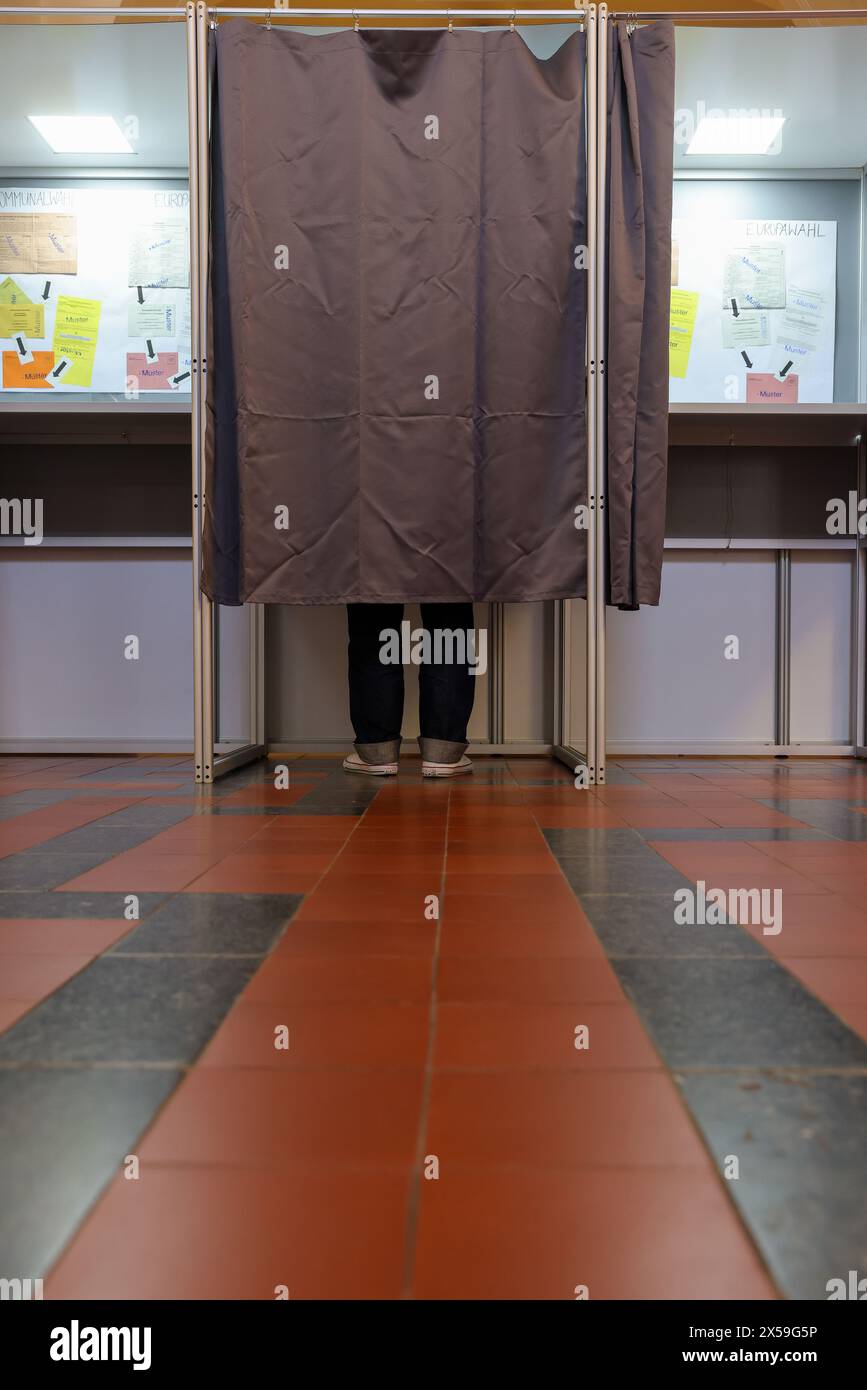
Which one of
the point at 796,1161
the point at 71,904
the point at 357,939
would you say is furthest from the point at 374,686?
the point at 796,1161

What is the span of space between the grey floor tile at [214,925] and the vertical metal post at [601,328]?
132cm

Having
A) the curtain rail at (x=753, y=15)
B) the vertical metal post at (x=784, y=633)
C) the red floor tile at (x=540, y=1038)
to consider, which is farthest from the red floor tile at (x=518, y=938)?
the curtain rail at (x=753, y=15)

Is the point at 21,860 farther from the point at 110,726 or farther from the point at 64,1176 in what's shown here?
the point at 110,726

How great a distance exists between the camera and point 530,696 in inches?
129

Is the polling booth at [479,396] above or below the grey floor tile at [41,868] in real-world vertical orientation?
above

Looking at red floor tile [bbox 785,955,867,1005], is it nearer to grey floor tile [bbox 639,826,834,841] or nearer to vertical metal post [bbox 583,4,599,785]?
grey floor tile [bbox 639,826,834,841]

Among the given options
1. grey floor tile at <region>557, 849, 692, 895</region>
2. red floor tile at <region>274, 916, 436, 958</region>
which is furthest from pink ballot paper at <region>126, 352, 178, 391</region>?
red floor tile at <region>274, 916, 436, 958</region>

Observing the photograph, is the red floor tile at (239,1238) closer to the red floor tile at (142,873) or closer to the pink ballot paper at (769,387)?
the red floor tile at (142,873)

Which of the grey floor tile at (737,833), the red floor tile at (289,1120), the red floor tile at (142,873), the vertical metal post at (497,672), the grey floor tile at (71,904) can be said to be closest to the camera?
the red floor tile at (289,1120)

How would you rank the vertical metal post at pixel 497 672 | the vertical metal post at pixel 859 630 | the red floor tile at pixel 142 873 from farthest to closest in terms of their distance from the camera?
the vertical metal post at pixel 497 672
the vertical metal post at pixel 859 630
the red floor tile at pixel 142 873

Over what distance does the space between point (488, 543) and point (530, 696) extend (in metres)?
0.95

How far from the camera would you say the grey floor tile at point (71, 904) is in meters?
1.23

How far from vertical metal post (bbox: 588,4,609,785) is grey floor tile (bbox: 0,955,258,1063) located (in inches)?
61.6

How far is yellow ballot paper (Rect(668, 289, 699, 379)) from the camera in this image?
3.38m
